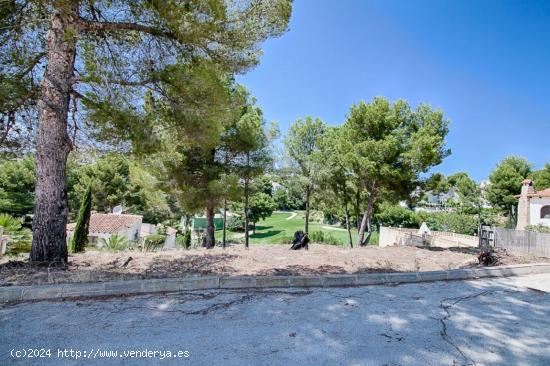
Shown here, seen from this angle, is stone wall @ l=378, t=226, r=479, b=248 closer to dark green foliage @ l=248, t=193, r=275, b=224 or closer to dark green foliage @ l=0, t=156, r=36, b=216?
dark green foliage @ l=248, t=193, r=275, b=224

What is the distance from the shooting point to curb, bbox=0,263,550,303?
3648mm

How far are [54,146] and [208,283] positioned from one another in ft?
11.1

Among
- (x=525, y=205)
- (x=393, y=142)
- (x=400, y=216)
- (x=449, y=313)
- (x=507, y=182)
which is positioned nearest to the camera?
(x=449, y=313)

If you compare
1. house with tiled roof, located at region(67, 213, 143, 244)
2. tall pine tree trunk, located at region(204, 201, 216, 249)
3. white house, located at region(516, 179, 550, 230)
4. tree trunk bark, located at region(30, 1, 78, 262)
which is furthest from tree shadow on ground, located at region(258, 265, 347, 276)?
white house, located at region(516, 179, 550, 230)

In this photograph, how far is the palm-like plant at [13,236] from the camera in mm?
8477

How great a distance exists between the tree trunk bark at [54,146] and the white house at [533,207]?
92.5 ft

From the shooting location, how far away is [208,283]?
4.26 metres

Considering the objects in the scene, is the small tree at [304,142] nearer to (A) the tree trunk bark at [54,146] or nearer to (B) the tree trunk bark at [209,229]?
(B) the tree trunk bark at [209,229]

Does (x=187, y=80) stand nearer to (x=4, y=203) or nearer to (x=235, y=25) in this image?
(x=235, y=25)

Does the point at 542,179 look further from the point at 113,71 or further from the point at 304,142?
the point at 113,71

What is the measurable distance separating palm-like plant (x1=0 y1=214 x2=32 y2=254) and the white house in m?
28.9

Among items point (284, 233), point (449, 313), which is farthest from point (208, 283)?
point (284, 233)

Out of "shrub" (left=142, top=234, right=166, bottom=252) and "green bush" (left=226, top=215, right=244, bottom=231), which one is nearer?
"shrub" (left=142, top=234, right=166, bottom=252)

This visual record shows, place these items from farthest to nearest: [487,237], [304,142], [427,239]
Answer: [427,239]
[304,142]
[487,237]
